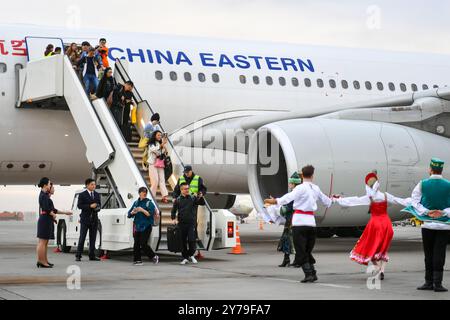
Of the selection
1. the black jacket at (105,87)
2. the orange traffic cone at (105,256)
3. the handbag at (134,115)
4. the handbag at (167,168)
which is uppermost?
the black jacket at (105,87)

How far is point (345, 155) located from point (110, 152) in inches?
152

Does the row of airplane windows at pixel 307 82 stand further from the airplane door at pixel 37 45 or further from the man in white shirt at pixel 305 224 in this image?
the man in white shirt at pixel 305 224

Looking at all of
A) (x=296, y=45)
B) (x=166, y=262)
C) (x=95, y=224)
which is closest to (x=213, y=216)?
(x=166, y=262)

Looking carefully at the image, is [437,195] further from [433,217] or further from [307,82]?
[307,82]

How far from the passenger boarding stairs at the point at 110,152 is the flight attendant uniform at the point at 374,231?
3233 mm

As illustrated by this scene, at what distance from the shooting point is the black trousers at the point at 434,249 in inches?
349

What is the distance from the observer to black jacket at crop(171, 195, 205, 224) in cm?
1208

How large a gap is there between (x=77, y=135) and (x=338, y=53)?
6.36m

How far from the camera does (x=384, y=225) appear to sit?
9883mm

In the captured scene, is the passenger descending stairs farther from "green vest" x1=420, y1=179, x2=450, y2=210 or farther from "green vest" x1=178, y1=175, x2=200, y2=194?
"green vest" x1=420, y1=179, x2=450, y2=210

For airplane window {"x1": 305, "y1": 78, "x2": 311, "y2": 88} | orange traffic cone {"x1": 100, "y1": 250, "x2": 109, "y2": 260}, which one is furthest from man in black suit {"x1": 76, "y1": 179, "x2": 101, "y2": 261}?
airplane window {"x1": 305, "y1": 78, "x2": 311, "y2": 88}

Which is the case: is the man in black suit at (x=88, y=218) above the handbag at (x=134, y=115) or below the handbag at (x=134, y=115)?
below

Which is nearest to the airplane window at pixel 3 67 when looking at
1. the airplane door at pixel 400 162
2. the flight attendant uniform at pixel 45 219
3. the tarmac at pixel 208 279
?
the tarmac at pixel 208 279

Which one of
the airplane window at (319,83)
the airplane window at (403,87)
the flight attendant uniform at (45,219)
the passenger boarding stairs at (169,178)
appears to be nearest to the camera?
the flight attendant uniform at (45,219)
